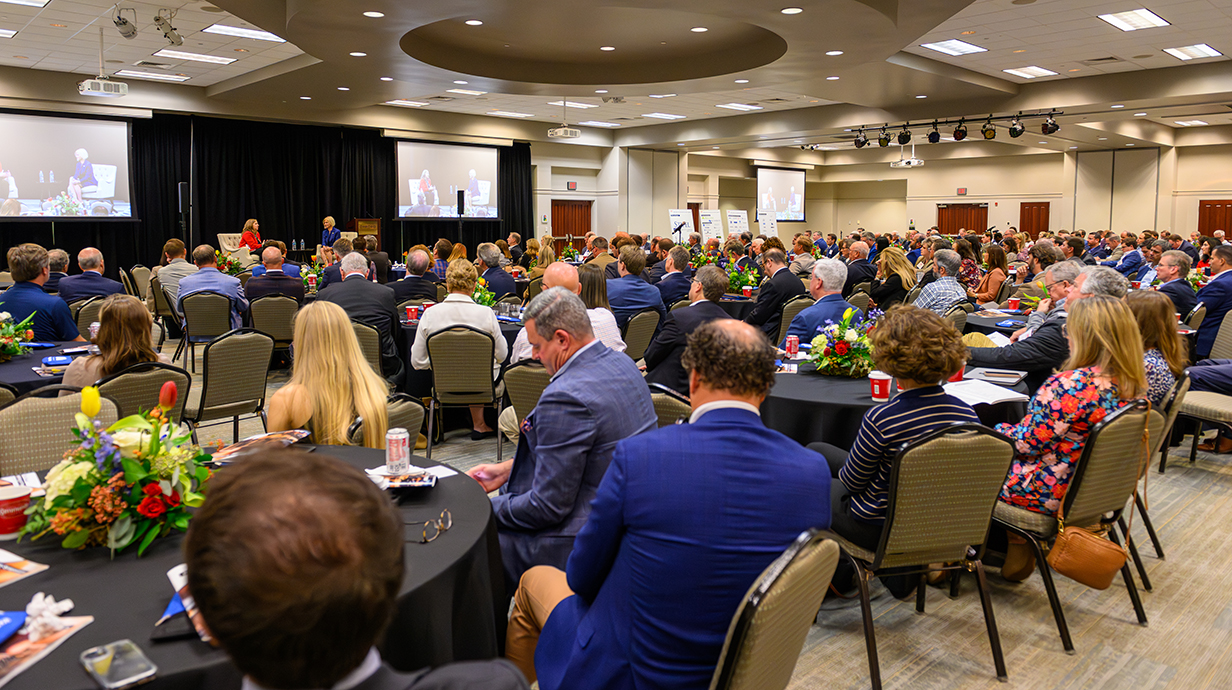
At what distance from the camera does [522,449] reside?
270cm

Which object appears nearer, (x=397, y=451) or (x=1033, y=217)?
(x=397, y=451)

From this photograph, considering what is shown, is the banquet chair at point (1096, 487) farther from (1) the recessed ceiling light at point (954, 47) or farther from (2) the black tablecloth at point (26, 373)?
(1) the recessed ceiling light at point (954, 47)

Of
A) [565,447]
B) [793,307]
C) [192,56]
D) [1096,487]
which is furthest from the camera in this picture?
[192,56]

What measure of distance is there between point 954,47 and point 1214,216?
14129 millimetres

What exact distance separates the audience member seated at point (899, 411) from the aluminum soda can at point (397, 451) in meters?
1.39

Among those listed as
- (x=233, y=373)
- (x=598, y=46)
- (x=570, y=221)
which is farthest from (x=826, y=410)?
(x=570, y=221)

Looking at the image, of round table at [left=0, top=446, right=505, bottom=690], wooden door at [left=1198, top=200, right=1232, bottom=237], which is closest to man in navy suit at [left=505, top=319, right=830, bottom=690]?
round table at [left=0, top=446, right=505, bottom=690]

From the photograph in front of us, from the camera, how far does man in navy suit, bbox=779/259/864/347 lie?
529 centimetres

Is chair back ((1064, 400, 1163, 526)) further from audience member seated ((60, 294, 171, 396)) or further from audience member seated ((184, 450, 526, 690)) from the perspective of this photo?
audience member seated ((60, 294, 171, 396))

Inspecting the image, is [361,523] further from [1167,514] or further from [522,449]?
[1167,514]

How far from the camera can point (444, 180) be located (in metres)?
17.7

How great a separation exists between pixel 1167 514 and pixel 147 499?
511 centimetres

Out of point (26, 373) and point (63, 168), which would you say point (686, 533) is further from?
point (63, 168)

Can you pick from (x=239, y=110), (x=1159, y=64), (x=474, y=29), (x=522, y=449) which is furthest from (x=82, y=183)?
(x=1159, y=64)
